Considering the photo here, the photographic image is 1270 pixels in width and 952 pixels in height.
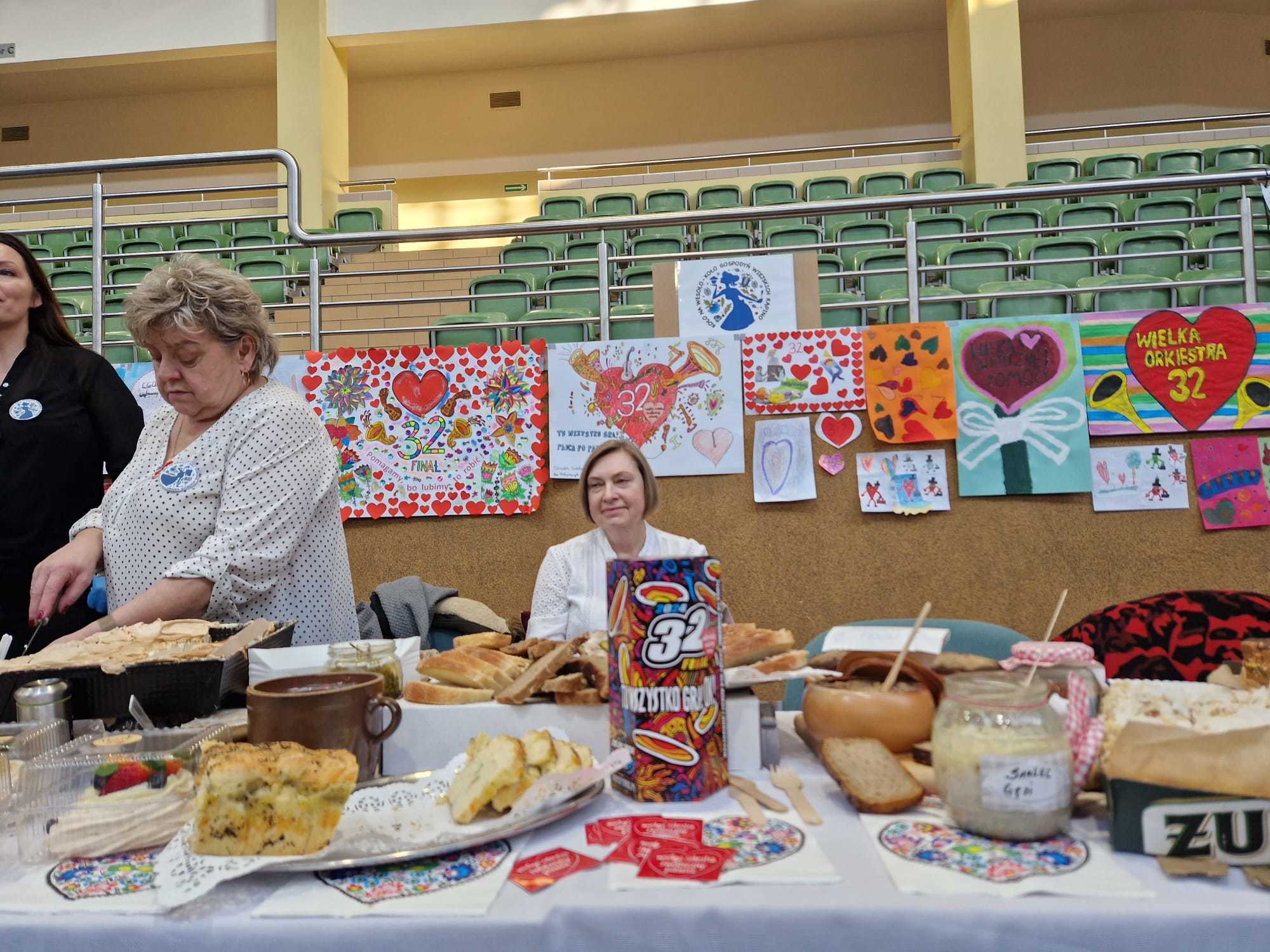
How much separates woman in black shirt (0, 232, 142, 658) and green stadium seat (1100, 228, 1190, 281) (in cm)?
570

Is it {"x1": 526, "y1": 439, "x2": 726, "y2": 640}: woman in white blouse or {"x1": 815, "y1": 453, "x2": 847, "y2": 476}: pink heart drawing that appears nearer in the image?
{"x1": 526, "y1": 439, "x2": 726, "y2": 640}: woman in white blouse

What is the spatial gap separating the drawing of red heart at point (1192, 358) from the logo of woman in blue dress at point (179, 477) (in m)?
3.08

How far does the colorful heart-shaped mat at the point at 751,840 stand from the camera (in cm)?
79

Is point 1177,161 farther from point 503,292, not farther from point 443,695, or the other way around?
point 443,695

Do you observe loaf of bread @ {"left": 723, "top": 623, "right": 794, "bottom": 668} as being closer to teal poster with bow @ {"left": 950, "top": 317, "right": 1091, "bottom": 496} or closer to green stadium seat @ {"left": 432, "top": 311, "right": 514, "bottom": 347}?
teal poster with bow @ {"left": 950, "top": 317, "right": 1091, "bottom": 496}

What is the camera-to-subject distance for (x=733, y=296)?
355cm

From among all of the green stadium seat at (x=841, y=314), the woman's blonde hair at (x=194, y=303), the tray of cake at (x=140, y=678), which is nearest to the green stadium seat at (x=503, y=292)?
the green stadium seat at (x=841, y=314)

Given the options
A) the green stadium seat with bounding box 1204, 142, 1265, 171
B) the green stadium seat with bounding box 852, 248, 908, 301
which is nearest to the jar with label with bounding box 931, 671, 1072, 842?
the green stadium seat with bounding box 852, 248, 908, 301

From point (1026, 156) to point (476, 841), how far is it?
9.81 meters

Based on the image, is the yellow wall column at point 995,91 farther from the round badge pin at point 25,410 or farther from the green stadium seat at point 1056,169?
the round badge pin at point 25,410

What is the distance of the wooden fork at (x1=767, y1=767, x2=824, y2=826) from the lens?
0.88m

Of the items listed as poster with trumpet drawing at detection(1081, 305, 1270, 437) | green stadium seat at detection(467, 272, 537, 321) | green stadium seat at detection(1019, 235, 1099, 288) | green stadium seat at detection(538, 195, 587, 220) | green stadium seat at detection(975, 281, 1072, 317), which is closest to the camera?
poster with trumpet drawing at detection(1081, 305, 1270, 437)

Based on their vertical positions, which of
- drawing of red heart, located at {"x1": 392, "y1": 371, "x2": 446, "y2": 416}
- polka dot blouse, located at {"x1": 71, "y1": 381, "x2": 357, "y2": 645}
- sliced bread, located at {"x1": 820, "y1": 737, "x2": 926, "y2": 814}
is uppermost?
drawing of red heart, located at {"x1": 392, "y1": 371, "x2": 446, "y2": 416}

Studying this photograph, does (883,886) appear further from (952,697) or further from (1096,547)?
(1096,547)
